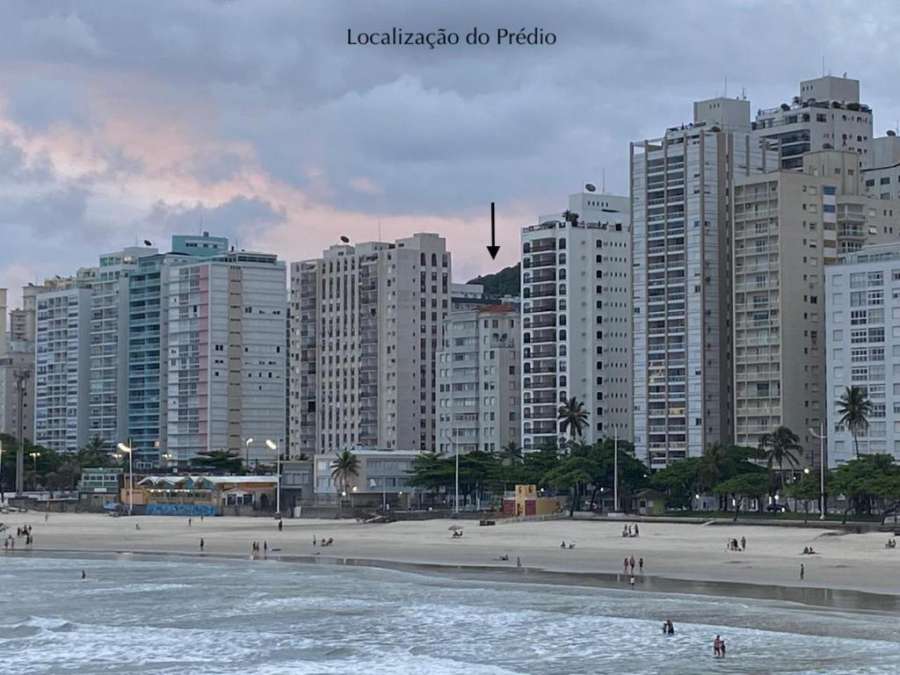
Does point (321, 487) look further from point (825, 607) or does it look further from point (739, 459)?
point (825, 607)

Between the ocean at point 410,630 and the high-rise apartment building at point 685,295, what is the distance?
87993 mm

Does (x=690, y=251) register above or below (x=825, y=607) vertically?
above

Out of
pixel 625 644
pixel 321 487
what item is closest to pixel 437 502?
pixel 321 487

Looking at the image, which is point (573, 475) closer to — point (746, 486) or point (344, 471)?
point (746, 486)

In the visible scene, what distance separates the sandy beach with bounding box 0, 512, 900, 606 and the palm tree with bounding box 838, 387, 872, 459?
2479 centimetres

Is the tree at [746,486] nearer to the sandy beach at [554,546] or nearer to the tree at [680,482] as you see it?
the tree at [680,482]

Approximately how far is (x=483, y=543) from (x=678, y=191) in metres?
73.0

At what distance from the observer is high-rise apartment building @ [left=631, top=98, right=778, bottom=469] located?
189 m

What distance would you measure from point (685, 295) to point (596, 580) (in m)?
92.9

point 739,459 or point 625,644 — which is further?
point 739,459

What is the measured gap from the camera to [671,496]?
16962 centimetres

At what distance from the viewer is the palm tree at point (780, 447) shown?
165 metres

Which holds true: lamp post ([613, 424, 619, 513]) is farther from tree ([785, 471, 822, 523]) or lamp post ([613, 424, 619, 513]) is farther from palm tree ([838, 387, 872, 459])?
palm tree ([838, 387, 872, 459])

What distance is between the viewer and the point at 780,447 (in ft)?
540
